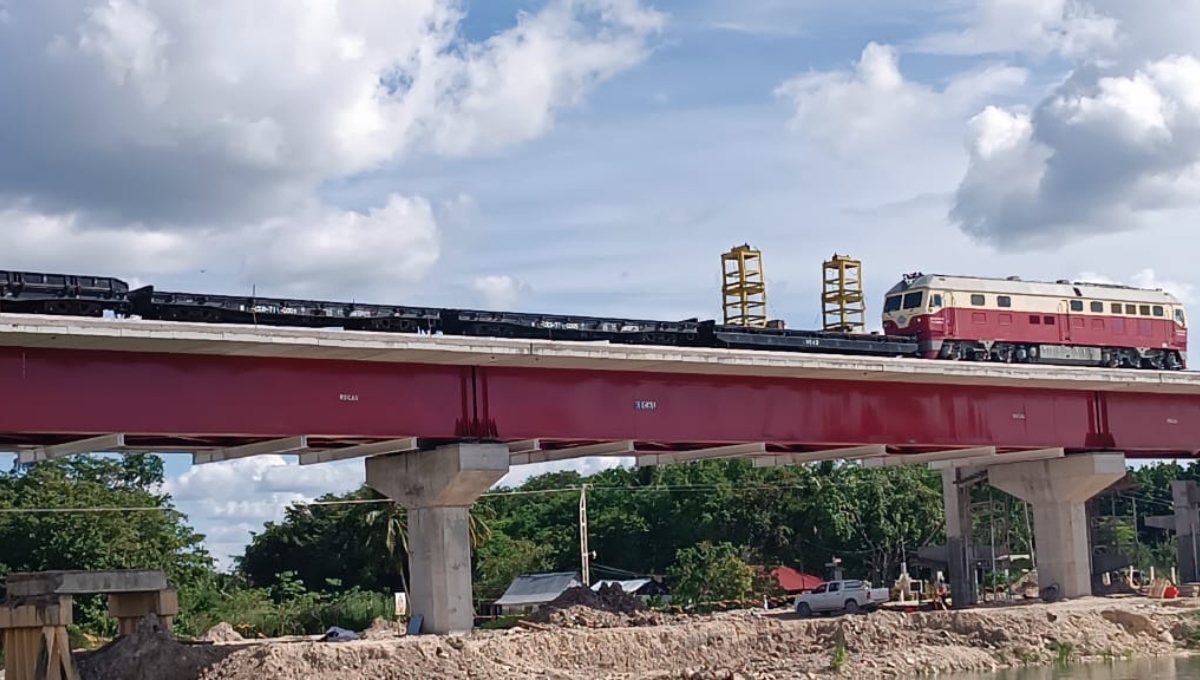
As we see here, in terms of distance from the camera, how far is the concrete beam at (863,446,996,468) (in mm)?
57838

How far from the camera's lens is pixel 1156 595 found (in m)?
63.5

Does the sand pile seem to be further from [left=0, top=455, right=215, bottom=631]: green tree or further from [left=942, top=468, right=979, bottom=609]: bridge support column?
[left=0, top=455, right=215, bottom=631]: green tree

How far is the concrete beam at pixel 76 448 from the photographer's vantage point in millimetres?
39188

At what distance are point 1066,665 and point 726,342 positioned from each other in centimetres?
1500

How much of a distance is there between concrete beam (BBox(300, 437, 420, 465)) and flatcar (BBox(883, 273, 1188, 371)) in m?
22.0

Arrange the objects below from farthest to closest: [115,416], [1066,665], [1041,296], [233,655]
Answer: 1. [1041,296]
2. [1066,665]
3. [233,655]
4. [115,416]

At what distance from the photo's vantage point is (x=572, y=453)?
50.9 meters

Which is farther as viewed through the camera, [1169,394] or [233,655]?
[1169,394]

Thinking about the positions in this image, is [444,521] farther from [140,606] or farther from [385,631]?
[140,606]

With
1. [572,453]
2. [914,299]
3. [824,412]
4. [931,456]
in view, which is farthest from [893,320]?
[572,453]

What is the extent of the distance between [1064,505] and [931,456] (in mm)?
5594

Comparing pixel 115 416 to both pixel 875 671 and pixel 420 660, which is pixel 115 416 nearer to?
pixel 420 660

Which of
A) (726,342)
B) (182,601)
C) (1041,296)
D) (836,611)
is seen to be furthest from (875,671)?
(182,601)

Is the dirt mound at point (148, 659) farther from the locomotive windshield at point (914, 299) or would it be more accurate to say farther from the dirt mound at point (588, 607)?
the locomotive windshield at point (914, 299)
